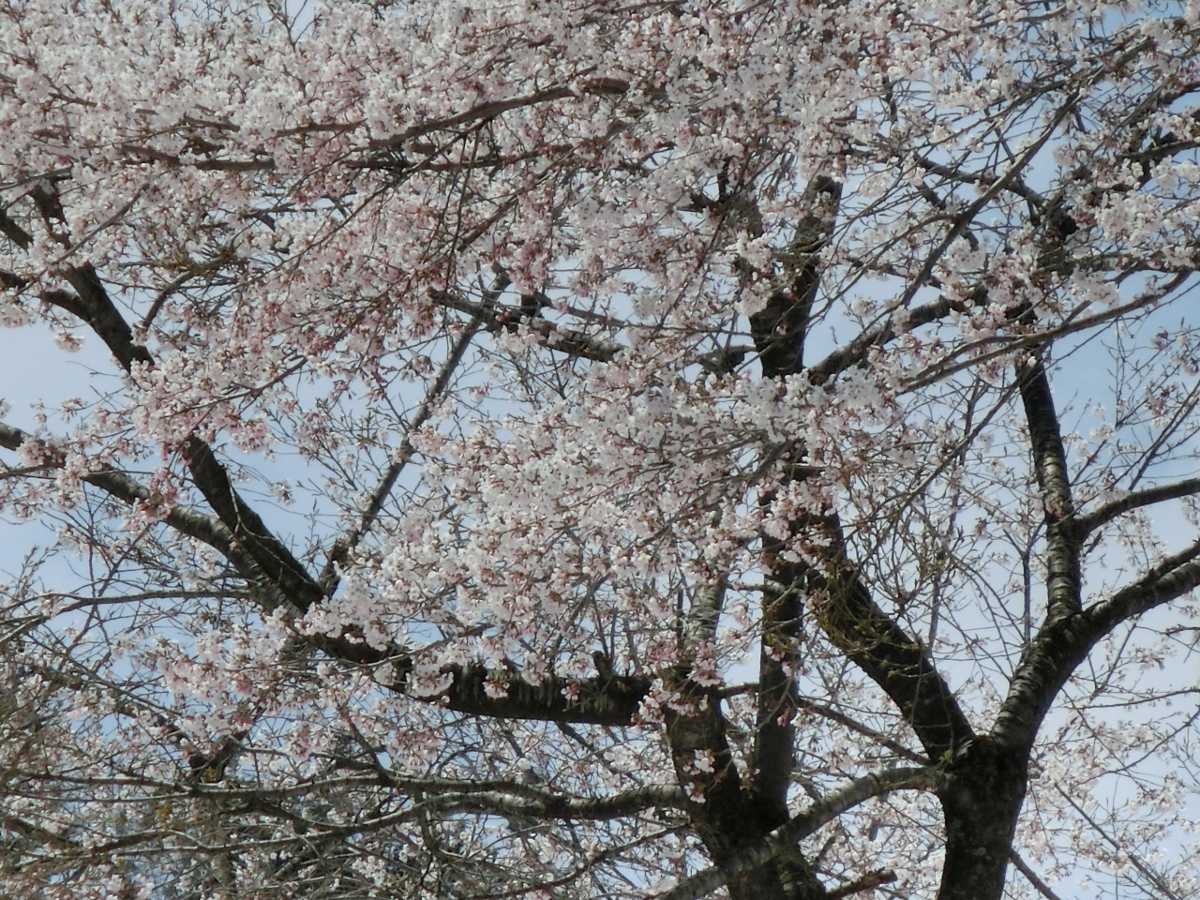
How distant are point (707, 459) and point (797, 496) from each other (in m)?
0.50

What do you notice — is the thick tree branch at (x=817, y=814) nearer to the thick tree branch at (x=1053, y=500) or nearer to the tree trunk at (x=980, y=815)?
the tree trunk at (x=980, y=815)

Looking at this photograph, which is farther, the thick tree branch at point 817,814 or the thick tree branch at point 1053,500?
the thick tree branch at point 1053,500

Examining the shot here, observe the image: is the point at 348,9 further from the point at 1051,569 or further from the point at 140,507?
the point at 1051,569

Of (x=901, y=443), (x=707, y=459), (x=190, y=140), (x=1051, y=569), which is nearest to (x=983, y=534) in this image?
(x=1051, y=569)

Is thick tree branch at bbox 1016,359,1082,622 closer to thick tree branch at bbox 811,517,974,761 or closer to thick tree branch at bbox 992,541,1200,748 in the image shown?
thick tree branch at bbox 992,541,1200,748

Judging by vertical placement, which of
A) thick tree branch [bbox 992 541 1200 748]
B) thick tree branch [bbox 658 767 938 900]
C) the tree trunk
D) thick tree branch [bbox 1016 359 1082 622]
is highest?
thick tree branch [bbox 1016 359 1082 622]

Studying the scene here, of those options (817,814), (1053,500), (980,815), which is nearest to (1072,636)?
(1053,500)

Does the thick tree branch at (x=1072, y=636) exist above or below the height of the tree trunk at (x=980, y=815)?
above

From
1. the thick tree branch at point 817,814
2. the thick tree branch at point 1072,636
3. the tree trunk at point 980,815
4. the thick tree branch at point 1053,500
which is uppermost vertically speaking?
the thick tree branch at point 1053,500

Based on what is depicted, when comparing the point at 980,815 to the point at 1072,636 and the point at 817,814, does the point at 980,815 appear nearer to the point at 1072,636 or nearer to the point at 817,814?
the point at 817,814

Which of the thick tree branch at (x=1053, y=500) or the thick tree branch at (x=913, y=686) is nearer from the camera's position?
the thick tree branch at (x=913, y=686)

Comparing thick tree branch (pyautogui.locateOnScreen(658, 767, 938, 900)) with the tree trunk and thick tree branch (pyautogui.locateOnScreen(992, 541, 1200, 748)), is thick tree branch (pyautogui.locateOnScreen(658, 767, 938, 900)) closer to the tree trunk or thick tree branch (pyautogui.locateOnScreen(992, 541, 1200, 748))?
the tree trunk

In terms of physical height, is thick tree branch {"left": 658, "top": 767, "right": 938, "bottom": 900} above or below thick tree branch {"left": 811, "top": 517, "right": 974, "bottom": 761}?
below

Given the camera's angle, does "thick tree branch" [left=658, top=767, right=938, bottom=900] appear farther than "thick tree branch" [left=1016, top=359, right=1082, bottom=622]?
No
